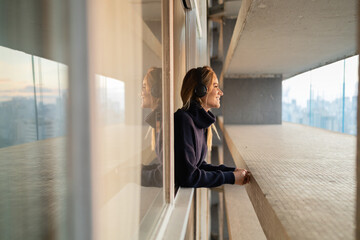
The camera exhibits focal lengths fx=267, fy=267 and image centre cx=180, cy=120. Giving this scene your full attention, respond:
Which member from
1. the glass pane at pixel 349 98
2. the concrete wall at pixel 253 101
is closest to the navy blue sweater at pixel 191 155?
the glass pane at pixel 349 98

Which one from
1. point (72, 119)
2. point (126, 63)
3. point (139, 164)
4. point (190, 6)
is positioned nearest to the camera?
point (72, 119)

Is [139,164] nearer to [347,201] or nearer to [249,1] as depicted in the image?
[347,201]

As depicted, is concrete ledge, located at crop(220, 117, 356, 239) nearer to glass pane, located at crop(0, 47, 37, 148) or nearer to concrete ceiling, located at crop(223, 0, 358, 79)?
glass pane, located at crop(0, 47, 37, 148)

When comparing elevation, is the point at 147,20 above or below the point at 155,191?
above

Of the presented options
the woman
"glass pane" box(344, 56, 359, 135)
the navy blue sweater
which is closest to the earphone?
the woman

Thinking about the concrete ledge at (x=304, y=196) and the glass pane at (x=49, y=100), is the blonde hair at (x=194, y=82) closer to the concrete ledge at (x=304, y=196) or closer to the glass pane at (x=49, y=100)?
the concrete ledge at (x=304, y=196)

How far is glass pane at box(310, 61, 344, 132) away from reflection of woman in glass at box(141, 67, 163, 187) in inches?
89.2

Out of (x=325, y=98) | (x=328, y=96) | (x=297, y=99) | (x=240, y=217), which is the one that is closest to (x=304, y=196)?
(x=240, y=217)

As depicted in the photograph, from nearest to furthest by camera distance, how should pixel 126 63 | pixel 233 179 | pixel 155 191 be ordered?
1. pixel 126 63
2. pixel 155 191
3. pixel 233 179

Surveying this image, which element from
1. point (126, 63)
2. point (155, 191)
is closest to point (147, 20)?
point (126, 63)

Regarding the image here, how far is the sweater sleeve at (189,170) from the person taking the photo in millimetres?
1093

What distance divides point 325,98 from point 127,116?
3356 mm

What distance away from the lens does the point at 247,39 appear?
4.81 ft

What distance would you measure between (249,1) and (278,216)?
2.37 ft
